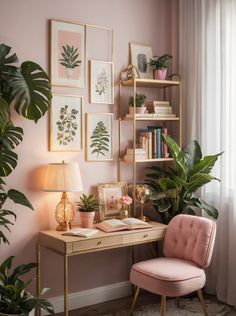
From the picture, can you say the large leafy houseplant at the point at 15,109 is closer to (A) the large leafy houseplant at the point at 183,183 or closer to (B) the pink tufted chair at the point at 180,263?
(B) the pink tufted chair at the point at 180,263

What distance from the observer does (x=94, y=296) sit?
3.81 m

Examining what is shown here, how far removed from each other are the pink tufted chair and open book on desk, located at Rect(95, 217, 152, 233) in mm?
229

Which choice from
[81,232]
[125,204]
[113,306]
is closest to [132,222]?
[125,204]

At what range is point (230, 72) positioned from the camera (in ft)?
12.2

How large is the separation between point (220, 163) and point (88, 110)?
1208mm

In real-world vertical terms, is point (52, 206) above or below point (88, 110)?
below

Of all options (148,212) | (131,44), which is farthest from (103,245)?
(131,44)

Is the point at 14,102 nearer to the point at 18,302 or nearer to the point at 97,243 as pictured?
the point at 97,243

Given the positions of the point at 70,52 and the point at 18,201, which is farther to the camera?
the point at 70,52

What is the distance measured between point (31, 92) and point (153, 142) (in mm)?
1283

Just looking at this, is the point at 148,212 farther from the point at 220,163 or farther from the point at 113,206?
the point at 220,163

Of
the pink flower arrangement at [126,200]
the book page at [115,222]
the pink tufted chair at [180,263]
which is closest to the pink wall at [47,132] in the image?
the pink flower arrangement at [126,200]

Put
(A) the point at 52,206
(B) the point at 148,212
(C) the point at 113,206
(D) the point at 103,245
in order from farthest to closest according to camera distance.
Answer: (B) the point at 148,212
(C) the point at 113,206
(A) the point at 52,206
(D) the point at 103,245

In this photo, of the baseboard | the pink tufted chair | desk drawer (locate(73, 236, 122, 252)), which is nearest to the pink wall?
the baseboard
